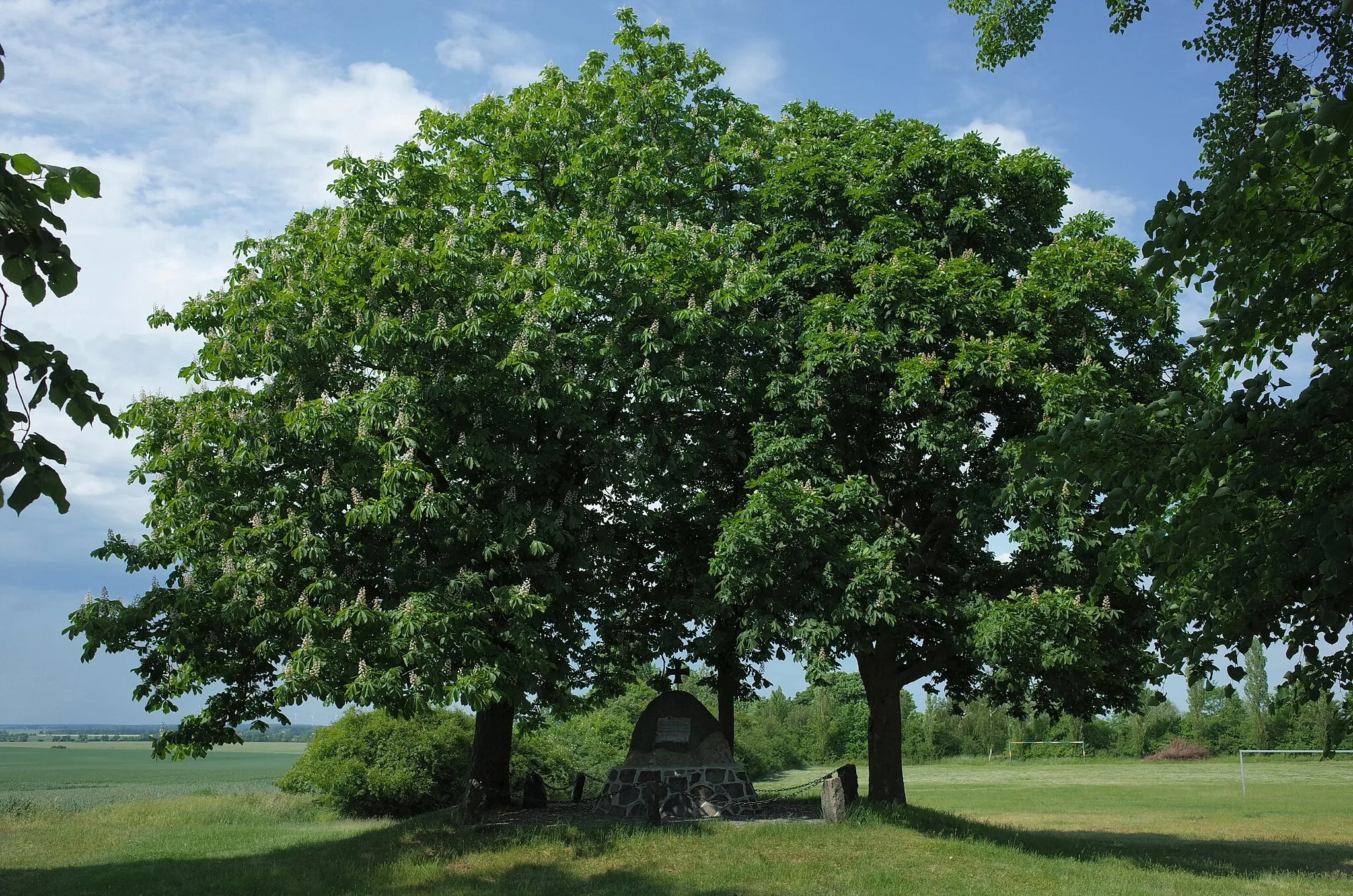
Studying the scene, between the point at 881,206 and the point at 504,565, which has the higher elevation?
the point at 881,206

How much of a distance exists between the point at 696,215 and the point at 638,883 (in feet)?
45.0

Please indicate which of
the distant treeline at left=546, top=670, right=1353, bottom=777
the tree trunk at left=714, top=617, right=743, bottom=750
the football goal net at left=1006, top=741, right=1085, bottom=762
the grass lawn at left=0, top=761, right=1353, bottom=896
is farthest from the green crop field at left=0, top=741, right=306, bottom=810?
the football goal net at left=1006, top=741, right=1085, bottom=762

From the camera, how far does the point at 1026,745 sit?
5972 centimetres

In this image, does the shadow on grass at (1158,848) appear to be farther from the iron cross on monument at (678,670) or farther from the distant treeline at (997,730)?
the distant treeline at (997,730)

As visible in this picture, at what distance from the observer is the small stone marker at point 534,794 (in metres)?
20.9

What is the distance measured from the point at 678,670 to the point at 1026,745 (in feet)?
156

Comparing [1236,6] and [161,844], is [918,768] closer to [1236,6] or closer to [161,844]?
[161,844]

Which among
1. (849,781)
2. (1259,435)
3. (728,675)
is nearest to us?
(1259,435)

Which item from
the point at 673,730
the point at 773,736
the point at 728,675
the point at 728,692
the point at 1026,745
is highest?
the point at 728,675

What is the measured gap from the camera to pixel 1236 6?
37.1 feet

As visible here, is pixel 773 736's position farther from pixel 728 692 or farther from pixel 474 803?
pixel 474 803

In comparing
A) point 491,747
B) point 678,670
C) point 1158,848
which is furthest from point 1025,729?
point 491,747

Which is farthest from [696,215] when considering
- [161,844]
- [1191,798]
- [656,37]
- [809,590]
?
[1191,798]

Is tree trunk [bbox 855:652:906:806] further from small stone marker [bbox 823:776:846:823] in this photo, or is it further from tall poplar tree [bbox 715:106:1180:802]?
small stone marker [bbox 823:776:846:823]
